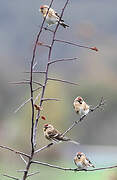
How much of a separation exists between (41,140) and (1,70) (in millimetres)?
6298

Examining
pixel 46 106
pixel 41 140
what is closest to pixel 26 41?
pixel 46 106

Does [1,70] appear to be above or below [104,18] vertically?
below

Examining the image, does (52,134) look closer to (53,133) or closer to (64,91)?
(53,133)

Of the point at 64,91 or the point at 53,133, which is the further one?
the point at 64,91

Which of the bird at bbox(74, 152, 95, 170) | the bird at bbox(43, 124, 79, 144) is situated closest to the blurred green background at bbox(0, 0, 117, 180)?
the bird at bbox(74, 152, 95, 170)

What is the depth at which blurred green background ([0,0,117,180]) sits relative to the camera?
14.5m

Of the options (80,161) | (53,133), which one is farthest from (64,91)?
(53,133)

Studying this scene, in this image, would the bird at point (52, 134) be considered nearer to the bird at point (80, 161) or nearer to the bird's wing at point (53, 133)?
the bird's wing at point (53, 133)

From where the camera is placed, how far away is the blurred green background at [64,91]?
47.6ft

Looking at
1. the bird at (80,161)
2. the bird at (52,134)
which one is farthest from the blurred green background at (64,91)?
the bird at (52,134)

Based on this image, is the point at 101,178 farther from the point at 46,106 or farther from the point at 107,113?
the point at 107,113

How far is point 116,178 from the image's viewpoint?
19.1 feet

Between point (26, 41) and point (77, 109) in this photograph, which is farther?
point (26, 41)

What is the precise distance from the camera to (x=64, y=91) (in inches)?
680
